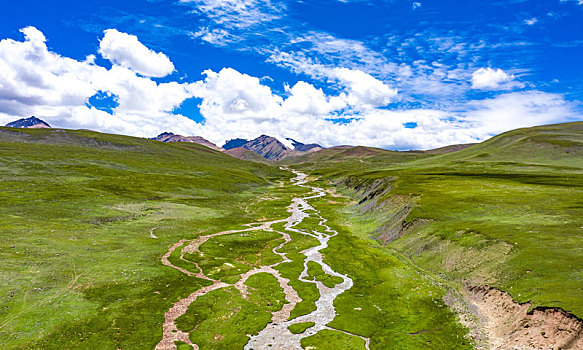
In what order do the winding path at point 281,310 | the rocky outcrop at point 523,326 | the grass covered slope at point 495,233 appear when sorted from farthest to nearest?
the grass covered slope at point 495,233
the winding path at point 281,310
the rocky outcrop at point 523,326

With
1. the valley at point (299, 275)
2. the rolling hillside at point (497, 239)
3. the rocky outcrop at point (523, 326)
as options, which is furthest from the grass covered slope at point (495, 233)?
the rocky outcrop at point (523, 326)

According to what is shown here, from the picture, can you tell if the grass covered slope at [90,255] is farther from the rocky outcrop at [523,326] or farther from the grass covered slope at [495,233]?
the grass covered slope at [495,233]

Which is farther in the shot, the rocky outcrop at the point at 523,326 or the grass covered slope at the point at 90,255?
the grass covered slope at the point at 90,255

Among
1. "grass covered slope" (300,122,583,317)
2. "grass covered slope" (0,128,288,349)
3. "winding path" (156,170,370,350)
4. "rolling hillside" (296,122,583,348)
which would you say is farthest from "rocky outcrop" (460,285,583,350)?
"grass covered slope" (0,128,288,349)

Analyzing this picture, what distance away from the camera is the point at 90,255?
189 ft

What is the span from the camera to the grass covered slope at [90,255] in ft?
115

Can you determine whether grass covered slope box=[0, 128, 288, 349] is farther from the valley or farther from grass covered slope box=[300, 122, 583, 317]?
grass covered slope box=[300, 122, 583, 317]

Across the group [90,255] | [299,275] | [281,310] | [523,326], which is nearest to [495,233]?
[523,326]

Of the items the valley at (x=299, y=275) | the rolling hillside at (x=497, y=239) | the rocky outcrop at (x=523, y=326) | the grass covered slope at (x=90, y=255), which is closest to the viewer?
the rocky outcrop at (x=523, y=326)

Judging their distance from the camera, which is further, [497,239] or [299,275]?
[299,275]

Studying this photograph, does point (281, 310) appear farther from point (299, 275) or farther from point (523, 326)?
point (523, 326)

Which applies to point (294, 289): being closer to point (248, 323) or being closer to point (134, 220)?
point (248, 323)

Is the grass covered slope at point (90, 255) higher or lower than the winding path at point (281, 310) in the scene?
higher

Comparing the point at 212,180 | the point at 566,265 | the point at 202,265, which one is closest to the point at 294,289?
the point at 202,265
